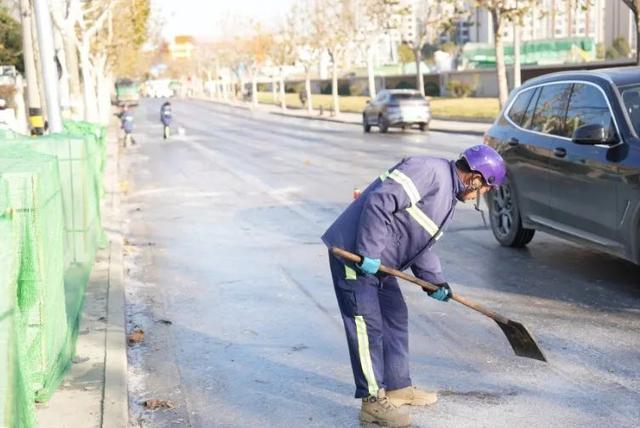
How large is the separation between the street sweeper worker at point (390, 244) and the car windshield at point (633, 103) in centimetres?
308

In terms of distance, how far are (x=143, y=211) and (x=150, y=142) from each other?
19.0 meters

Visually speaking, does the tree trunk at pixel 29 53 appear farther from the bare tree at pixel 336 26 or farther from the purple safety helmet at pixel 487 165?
the bare tree at pixel 336 26

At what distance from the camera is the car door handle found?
26.3 ft

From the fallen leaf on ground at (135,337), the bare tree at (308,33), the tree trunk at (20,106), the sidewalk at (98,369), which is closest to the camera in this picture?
the sidewalk at (98,369)

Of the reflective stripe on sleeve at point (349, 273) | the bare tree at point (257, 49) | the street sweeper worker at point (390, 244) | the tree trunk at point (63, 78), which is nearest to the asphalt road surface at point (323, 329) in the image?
the street sweeper worker at point (390, 244)

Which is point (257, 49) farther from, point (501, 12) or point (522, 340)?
point (522, 340)

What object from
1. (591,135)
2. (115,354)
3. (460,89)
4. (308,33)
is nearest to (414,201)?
(115,354)

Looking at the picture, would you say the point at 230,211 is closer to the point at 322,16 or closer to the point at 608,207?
the point at 608,207

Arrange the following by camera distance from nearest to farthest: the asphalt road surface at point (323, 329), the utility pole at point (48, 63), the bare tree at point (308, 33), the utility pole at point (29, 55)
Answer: the asphalt road surface at point (323, 329), the utility pole at point (48, 63), the utility pole at point (29, 55), the bare tree at point (308, 33)

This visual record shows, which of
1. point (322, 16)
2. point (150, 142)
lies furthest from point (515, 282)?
point (322, 16)

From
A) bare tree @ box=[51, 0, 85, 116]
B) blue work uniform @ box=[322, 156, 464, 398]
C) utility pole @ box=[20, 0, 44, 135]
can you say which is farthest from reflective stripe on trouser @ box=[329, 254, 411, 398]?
bare tree @ box=[51, 0, 85, 116]

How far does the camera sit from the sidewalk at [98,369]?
16.4 feet

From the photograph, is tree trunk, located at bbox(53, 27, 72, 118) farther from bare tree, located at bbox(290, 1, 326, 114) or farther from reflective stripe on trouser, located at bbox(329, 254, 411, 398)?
bare tree, located at bbox(290, 1, 326, 114)

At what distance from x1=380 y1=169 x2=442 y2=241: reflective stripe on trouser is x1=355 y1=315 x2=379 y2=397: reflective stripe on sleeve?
0.58 m
